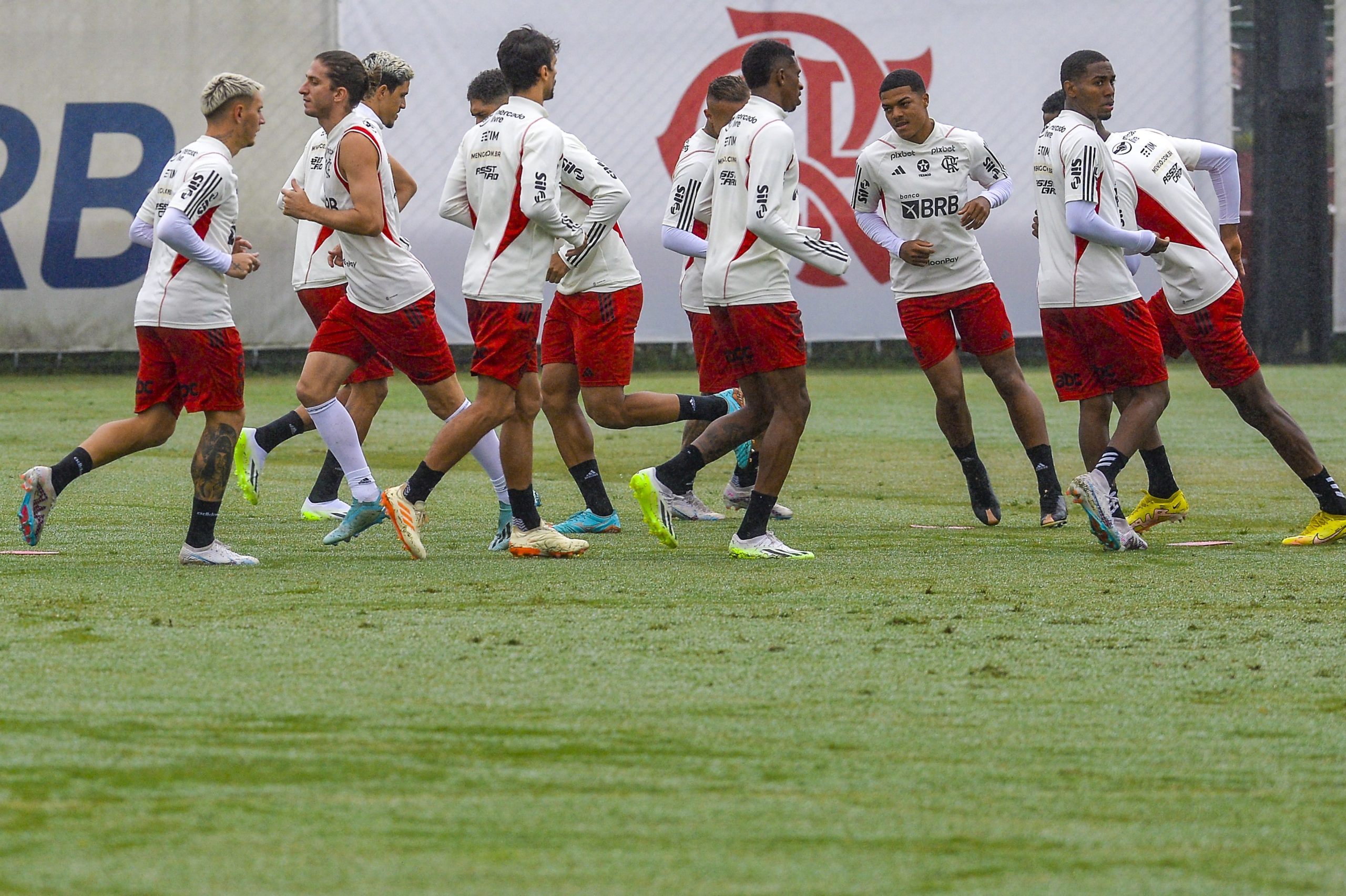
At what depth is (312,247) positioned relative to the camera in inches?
306

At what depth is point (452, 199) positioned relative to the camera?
666cm

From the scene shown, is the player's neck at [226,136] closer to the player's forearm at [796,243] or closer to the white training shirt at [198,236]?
the white training shirt at [198,236]

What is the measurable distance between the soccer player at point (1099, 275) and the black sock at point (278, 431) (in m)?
3.21

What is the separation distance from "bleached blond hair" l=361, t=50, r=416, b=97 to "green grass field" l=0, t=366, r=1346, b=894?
2.00 metres

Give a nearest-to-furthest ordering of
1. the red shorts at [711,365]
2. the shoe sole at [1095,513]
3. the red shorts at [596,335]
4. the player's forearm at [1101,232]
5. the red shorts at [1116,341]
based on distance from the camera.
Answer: the shoe sole at [1095,513] < the player's forearm at [1101,232] < the red shorts at [1116,341] < the red shorts at [596,335] < the red shorts at [711,365]

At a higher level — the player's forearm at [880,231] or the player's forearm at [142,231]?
the player's forearm at [142,231]

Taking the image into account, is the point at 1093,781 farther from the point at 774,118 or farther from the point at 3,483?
the point at 3,483

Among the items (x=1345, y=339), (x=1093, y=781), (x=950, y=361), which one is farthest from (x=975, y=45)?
(x=1093, y=781)

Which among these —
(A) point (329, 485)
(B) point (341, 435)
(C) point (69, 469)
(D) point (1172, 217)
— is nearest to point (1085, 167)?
(D) point (1172, 217)

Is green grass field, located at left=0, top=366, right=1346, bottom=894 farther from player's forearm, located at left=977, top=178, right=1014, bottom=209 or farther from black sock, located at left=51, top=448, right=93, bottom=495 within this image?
player's forearm, located at left=977, top=178, right=1014, bottom=209

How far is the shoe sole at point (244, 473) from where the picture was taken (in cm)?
738

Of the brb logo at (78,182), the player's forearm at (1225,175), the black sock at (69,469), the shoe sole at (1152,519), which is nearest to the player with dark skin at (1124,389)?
the shoe sole at (1152,519)

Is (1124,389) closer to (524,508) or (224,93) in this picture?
(524,508)

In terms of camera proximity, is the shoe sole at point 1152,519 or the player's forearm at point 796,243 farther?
the shoe sole at point 1152,519
